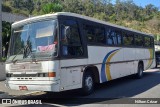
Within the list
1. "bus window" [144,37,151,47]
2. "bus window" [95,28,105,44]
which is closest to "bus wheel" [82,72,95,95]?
"bus window" [95,28,105,44]

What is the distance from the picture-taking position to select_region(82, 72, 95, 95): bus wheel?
1133cm

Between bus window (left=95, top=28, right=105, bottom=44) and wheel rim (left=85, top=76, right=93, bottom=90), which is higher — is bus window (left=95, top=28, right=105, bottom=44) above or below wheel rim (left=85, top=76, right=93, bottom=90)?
above

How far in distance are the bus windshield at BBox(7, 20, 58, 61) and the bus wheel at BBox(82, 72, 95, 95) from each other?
2155 millimetres

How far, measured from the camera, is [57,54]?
9.77 meters

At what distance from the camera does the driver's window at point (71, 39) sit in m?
10.2

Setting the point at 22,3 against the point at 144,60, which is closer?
the point at 144,60

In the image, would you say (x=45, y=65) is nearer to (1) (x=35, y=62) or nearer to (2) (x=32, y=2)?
(1) (x=35, y=62)

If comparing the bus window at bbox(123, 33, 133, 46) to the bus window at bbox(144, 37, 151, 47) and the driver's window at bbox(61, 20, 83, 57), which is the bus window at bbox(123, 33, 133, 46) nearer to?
the bus window at bbox(144, 37, 151, 47)

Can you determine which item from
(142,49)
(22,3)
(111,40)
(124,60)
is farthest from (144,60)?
(22,3)

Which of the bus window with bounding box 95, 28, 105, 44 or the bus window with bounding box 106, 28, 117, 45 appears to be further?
the bus window with bounding box 106, 28, 117, 45

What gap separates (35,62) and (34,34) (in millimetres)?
1095

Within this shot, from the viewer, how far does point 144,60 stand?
19250 mm

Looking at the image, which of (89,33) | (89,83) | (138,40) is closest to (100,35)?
(89,33)

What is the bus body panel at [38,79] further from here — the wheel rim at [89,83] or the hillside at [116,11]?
the hillside at [116,11]
